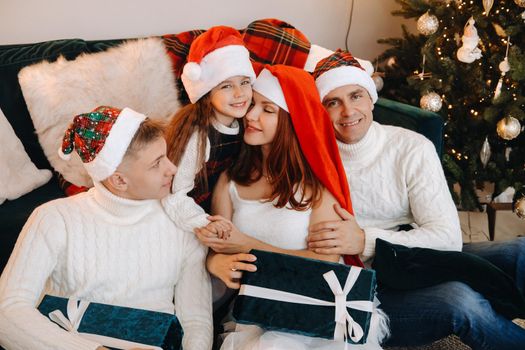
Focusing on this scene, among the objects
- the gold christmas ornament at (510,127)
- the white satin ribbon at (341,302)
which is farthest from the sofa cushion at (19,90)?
the gold christmas ornament at (510,127)

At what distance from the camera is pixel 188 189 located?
1.81 meters

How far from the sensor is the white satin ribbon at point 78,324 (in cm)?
136

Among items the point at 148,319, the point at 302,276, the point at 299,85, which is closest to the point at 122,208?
the point at 148,319

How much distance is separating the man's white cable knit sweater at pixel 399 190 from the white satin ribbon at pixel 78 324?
815 millimetres

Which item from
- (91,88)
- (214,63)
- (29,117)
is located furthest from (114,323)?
(29,117)

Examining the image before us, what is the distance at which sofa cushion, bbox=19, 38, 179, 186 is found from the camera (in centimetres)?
220

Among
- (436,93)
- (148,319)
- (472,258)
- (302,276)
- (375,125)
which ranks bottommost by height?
(148,319)

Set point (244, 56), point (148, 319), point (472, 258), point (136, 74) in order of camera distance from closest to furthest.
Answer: point (148, 319) → point (472, 258) → point (244, 56) → point (136, 74)

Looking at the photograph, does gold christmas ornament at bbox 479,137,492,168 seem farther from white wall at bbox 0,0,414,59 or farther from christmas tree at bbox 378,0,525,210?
white wall at bbox 0,0,414,59

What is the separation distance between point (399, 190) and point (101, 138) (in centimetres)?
105

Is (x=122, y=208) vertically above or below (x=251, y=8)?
below

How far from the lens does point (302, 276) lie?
1502 mm

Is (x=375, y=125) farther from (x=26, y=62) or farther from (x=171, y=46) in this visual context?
(x=26, y=62)

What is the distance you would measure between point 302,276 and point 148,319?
43 centimetres
